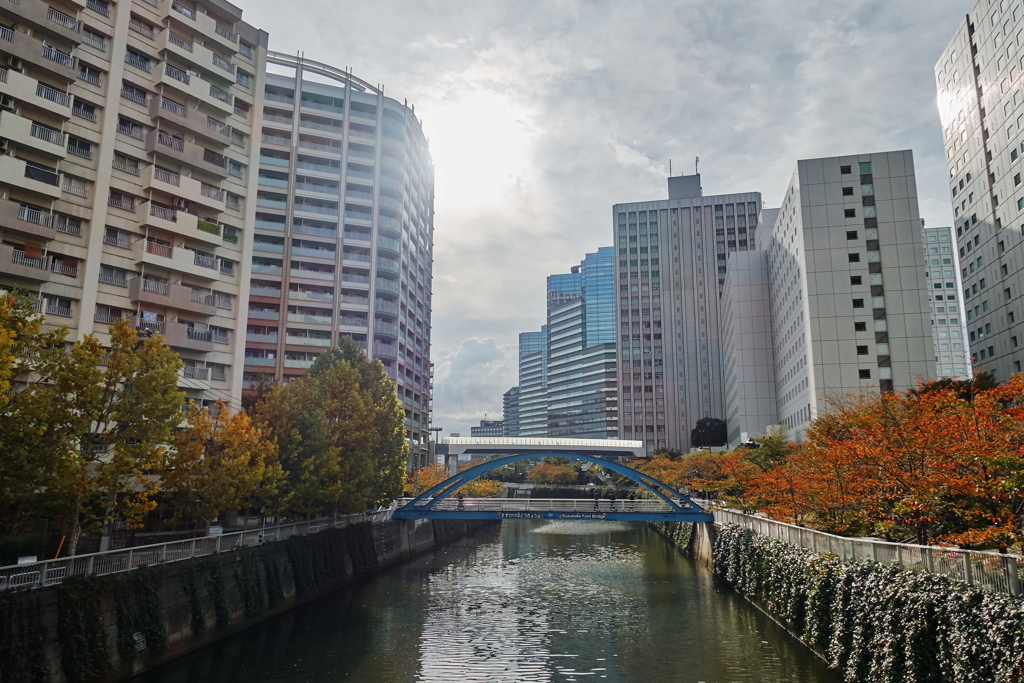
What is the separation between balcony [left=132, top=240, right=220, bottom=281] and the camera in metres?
42.5

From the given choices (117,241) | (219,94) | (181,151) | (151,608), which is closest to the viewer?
(151,608)

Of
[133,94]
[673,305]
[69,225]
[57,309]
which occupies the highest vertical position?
[673,305]

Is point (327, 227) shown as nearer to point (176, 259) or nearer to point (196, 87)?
point (196, 87)

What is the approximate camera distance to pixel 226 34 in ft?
163

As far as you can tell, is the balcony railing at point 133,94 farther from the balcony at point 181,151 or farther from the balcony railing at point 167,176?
the balcony railing at point 167,176

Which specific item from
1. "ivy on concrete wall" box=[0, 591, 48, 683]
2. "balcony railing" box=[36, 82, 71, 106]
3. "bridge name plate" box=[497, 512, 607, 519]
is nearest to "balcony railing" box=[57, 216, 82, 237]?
"balcony railing" box=[36, 82, 71, 106]

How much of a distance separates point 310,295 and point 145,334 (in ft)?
121

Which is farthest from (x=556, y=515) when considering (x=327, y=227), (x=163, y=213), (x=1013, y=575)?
(x=327, y=227)

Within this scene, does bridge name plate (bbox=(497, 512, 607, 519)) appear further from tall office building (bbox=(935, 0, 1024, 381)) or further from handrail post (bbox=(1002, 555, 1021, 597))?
tall office building (bbox=(935, 0, 1024, 381))

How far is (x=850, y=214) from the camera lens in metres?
65.8

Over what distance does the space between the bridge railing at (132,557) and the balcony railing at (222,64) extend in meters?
30.9

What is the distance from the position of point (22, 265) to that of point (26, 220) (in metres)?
2.44

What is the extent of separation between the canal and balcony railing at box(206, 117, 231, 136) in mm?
30494

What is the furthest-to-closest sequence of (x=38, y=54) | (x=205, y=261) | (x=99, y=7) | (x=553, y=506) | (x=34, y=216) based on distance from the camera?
(x=553, y=506), (x=205, y=261), (x=99, y=7), (x=38, y=54), (x=34, y=216)
